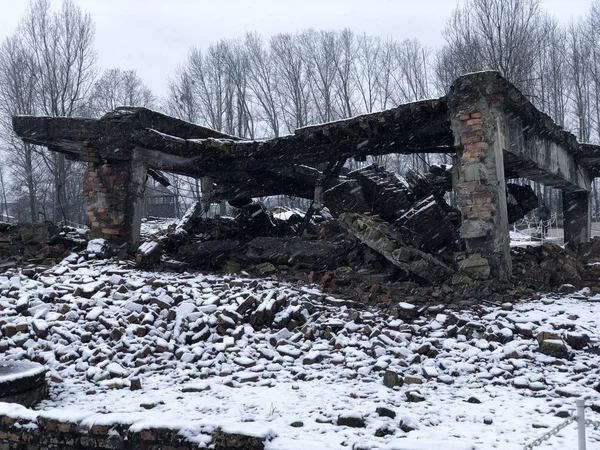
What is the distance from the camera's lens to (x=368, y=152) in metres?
9.66

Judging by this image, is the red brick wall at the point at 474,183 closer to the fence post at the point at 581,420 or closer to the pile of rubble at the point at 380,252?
the pile of rubble at the point at 380,252

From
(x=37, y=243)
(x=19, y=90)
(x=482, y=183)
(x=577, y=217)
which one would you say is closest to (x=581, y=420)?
(x=482, y=183)

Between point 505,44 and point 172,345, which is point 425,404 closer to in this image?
point 172,345

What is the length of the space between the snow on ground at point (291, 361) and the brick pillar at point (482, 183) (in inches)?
39.0

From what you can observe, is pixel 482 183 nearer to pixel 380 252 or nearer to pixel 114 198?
pixel 380 252

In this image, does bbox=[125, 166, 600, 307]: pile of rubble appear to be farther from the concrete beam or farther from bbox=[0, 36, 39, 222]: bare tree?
bbox=[0, 36, 39, 222]: bare tree

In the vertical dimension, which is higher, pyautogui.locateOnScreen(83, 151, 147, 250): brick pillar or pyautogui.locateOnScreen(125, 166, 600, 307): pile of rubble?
pyautogui.locateOnScreen(83, 151, 147, 250): brick pillar

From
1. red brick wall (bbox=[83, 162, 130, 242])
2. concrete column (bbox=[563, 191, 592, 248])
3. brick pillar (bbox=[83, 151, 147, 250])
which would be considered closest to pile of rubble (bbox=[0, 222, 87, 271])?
brick pillar (bbox=[83, 151, 147, 250])

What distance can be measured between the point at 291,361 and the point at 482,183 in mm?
4187

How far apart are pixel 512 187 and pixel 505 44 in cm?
1077

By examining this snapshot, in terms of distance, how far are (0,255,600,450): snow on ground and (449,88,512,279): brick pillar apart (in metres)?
0.99

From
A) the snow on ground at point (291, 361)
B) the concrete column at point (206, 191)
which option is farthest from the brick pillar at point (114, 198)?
the concrete column at point (206, 191)

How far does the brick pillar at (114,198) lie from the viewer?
9.48 metres

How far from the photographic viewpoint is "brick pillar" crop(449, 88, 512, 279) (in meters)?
7.21
